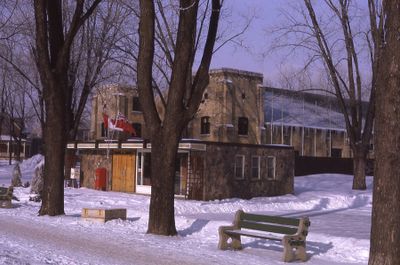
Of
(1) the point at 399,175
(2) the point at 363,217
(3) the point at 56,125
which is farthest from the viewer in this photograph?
(2) the point at 363,217

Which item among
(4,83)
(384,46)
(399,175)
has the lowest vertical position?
(399,175)

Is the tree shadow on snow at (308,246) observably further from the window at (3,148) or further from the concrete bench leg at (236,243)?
the window at (3,148)

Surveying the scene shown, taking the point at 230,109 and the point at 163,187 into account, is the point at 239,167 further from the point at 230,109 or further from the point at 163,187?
the point at 230,109

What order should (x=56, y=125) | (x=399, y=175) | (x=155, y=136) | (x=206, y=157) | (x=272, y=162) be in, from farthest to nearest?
(x=272, y=162), (x=206, y=157), (x=56, y=125), (x=155, y=136), (x=399, y=175)

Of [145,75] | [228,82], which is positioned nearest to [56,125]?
[145,75]

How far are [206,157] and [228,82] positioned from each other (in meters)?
25.5

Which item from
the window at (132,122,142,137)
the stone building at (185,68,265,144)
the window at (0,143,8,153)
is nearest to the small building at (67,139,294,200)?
the stone building at (185,68,265,144)

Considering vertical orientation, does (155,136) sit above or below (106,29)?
below

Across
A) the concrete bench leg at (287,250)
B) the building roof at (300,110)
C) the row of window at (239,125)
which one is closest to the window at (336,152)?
the building roof at (300,110)

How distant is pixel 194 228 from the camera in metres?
16.1

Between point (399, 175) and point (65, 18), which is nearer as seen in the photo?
point (399, 175)

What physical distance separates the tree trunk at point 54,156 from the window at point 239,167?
1299 centimetres

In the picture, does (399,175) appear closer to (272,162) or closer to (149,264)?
(149,264)

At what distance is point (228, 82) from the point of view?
53.5 metres
